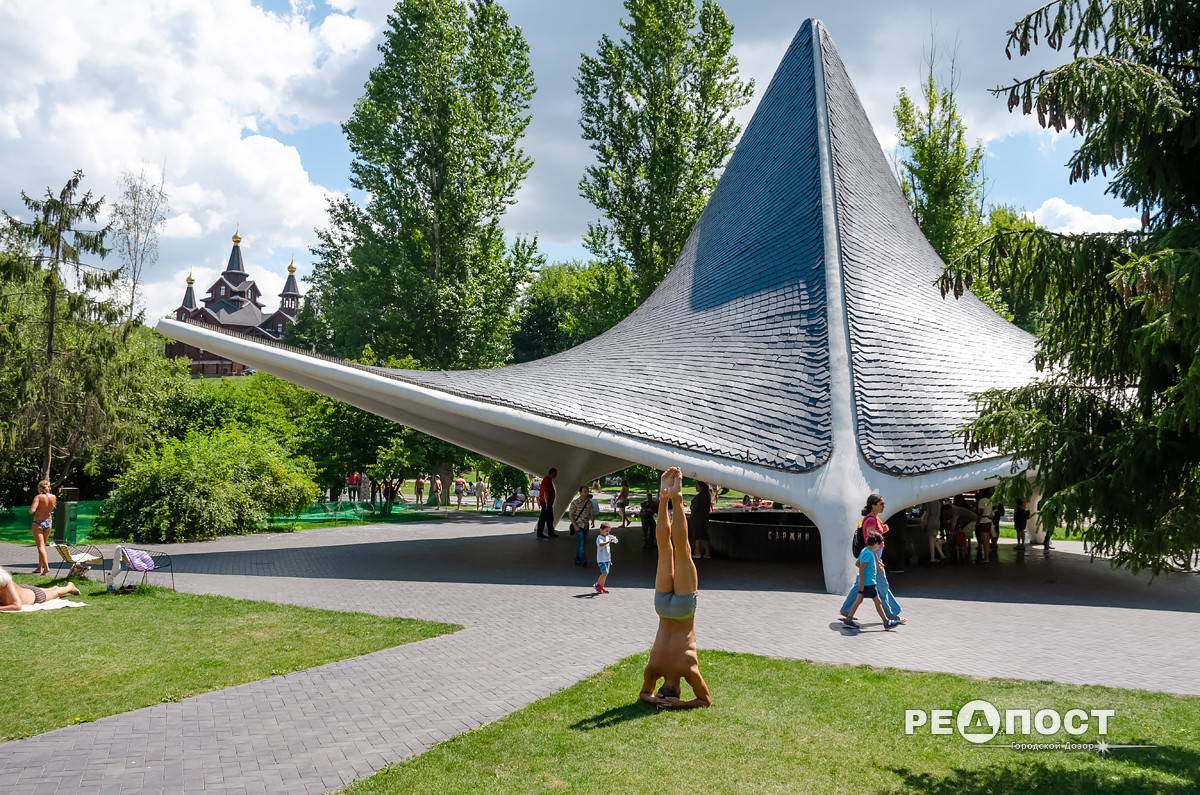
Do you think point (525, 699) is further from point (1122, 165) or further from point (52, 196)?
point (52, 196)

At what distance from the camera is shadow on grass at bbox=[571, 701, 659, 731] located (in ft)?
17.4

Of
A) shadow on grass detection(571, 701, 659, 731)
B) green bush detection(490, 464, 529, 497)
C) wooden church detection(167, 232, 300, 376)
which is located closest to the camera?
shadow on grass detection(571, 701, 659, 731)

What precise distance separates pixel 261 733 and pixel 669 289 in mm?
Result: 13665

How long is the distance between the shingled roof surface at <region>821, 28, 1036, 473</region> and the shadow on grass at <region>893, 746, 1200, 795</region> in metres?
5.48

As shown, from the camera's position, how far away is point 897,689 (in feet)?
19.8

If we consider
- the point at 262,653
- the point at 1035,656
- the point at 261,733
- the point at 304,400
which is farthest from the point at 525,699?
the point at 304,400

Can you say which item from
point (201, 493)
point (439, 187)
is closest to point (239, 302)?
point (439, 187)

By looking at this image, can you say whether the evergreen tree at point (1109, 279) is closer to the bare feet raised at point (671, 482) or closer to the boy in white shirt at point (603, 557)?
the bare feet raised at point (671, 482)

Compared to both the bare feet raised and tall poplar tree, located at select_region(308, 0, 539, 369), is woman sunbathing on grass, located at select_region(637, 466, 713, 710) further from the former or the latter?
tall poplar tree, located at select_region(308, 0, 539, 369)

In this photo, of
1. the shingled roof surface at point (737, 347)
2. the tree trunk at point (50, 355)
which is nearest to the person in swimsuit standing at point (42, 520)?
the shingled roof surface at point (737, 347)

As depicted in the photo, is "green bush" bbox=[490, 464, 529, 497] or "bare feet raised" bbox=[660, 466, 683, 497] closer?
"bare feet raised" bbox=[660, 466, 683, 497]

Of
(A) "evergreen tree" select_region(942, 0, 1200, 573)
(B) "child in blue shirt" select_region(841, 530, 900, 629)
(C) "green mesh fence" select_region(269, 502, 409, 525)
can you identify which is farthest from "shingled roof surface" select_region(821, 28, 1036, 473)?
(C) "green mesh fence" select_region(269, 502, 409, 525)

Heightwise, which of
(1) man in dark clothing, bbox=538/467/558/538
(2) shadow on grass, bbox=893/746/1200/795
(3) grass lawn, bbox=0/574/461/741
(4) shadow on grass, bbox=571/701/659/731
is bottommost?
(3) grass lawn, bbox=0/574/461/741

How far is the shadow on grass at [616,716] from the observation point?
5297mm
